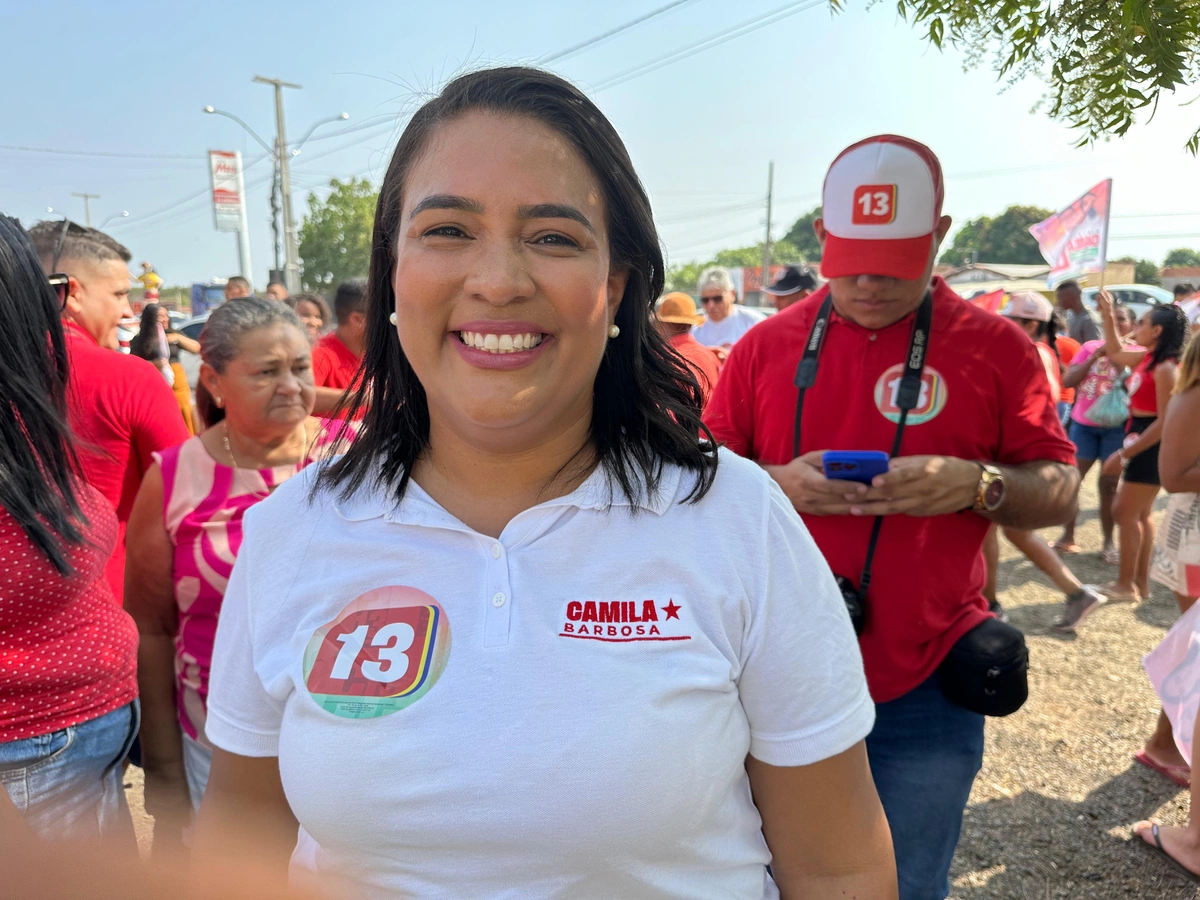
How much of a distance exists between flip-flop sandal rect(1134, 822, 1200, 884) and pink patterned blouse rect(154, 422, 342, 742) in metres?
3.32

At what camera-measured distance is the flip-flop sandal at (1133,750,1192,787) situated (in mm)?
3570

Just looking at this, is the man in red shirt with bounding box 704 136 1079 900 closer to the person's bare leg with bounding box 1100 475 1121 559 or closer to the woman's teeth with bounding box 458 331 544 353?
the woman's teeth with bounding box 458 331 544 353

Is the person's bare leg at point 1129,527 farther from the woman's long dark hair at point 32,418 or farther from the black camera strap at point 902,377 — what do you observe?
the woman's long dark hair at point 32,418

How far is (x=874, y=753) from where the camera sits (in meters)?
2.22

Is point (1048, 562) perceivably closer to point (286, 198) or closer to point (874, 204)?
point (874, 204)

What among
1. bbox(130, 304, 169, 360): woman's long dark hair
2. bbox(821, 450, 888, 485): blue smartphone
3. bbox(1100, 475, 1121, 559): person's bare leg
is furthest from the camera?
bbox(1100, 475, 1121, 559): person's bare leg

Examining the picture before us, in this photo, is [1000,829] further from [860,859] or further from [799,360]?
[860,859]

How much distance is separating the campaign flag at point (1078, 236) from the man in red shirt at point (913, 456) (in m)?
7.05

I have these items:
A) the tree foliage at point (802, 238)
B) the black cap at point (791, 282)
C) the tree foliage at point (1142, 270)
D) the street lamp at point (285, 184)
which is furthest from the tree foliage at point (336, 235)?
the tree foliage at point (802, 238)

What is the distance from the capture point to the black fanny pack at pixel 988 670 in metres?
2.06

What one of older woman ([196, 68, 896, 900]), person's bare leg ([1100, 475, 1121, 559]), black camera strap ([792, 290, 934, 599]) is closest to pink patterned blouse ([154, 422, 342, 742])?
older woman ([196, 68, 896, 900])

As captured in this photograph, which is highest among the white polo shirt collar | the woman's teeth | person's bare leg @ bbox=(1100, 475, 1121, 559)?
the woman's teeth

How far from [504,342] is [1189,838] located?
326 centimetres

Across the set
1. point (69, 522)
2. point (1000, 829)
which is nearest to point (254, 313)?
point (69, 522)
